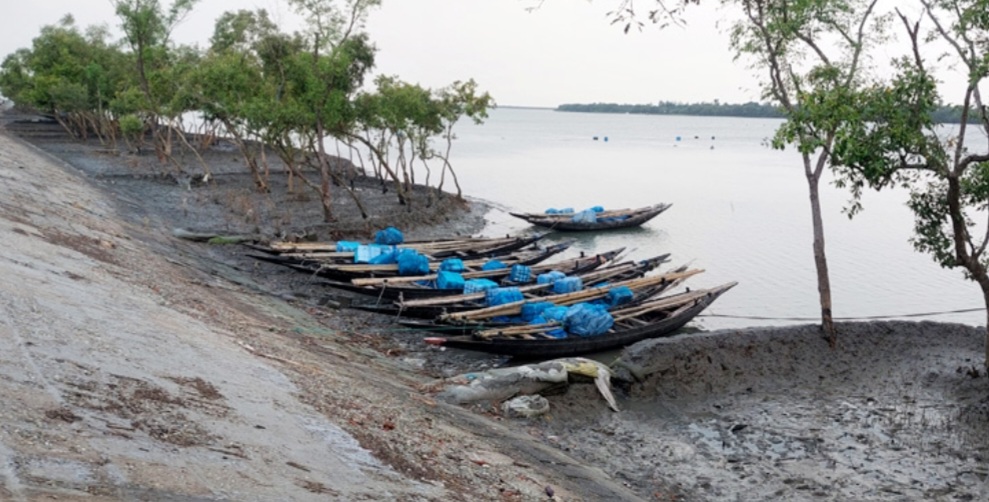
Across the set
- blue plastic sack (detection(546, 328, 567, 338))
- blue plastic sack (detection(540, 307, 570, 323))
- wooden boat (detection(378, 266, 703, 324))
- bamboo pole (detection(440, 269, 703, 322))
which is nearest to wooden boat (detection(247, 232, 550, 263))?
wooden boat (detection(378, 266, 703, 324))

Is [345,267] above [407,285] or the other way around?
above

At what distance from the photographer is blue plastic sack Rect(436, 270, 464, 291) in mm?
20109

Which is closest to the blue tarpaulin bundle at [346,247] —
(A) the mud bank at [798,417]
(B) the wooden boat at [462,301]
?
(B) the wooden boat at [462,301]

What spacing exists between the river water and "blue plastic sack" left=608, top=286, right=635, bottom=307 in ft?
9.86

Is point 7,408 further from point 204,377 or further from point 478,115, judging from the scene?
point 478,115

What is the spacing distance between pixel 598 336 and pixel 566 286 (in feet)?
10.6

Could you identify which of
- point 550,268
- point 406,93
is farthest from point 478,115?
point 550,268

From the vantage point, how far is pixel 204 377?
31.6 ft

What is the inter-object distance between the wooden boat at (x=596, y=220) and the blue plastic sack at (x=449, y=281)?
18.0 meters

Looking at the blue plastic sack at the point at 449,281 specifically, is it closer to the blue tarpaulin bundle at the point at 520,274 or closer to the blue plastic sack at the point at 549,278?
the blue tarpaulin bundle at the point at 520,274

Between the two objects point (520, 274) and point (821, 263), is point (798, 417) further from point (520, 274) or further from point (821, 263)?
point (520, 274)

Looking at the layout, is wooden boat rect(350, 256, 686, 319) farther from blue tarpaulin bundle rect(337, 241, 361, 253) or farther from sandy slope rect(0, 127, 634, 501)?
blue tarpaulin bundle rect(337, 241, 361, 253)

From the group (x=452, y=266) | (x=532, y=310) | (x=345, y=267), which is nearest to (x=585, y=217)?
(x=452, y=266)

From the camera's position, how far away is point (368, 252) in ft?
73.1
